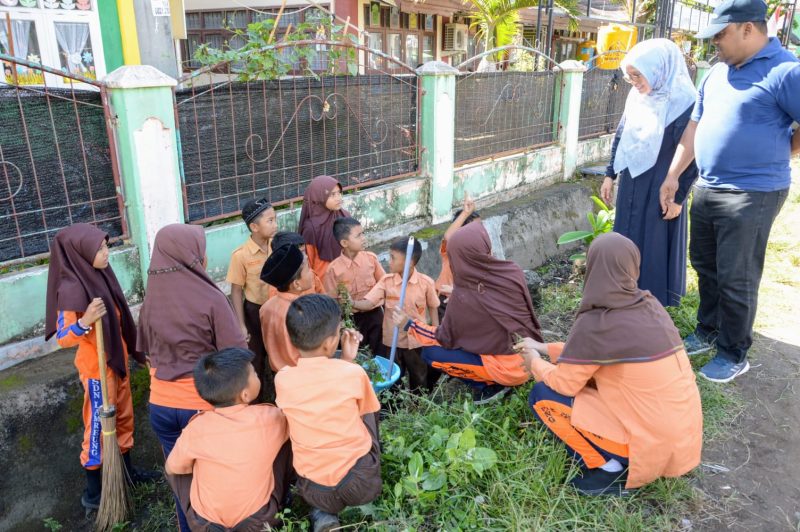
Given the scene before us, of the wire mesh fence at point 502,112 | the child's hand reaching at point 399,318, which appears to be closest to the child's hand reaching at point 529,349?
the child's hand reaching at point 399,318

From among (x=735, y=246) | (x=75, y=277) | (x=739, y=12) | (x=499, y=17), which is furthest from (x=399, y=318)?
(x=499, y=17)

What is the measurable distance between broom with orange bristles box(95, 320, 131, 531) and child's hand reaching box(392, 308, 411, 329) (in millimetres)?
1480

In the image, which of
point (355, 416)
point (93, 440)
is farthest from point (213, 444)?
point (93, 440)

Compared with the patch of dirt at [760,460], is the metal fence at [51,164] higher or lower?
higher

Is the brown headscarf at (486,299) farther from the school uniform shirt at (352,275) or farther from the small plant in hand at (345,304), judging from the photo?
the school uniform shirt at (352,275)

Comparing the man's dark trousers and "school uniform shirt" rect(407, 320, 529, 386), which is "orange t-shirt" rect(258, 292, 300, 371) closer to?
"school uniform shirt" rect(407, 320, 529, 386)

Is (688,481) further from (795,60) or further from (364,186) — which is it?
(364,186)

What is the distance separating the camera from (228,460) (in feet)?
7.36

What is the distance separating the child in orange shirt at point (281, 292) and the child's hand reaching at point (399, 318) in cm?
51

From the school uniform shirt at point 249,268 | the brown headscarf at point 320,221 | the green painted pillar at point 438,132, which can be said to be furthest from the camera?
the green painted pillar at point 438,132

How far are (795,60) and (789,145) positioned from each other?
1.49ft

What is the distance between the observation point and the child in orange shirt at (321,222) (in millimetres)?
3961

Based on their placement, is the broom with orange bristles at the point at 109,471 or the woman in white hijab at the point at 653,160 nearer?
the broom with orange bristles at the point at 109,471

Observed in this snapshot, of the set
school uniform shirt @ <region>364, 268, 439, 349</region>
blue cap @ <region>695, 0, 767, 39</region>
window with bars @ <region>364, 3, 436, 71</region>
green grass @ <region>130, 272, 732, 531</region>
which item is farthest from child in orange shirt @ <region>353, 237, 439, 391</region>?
window with bars @ <region>364, 3, 436, 71</region>
